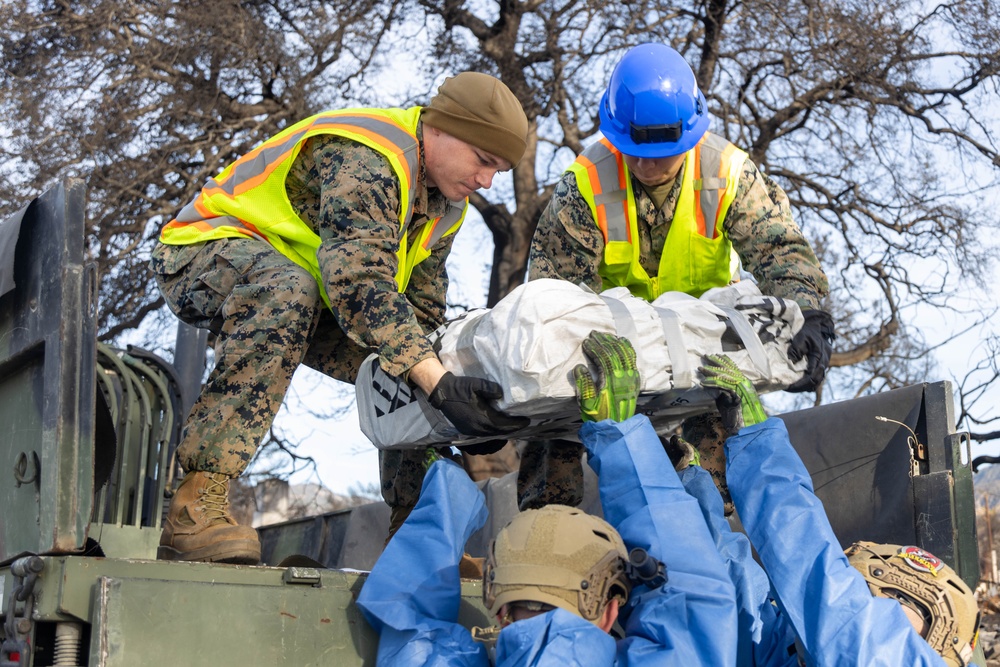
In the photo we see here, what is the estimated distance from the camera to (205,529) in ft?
9.88

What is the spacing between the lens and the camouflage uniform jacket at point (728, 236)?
3.89m

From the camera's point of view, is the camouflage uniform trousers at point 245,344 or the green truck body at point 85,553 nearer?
the green truck body at point 85,553

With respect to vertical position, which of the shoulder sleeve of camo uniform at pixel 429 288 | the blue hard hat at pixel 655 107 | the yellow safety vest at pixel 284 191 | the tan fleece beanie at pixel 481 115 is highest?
the blue hard hat at pixel 655 107

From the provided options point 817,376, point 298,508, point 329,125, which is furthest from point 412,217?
point 298,508

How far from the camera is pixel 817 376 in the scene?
3.31 metres

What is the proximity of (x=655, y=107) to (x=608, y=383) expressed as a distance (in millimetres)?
1335

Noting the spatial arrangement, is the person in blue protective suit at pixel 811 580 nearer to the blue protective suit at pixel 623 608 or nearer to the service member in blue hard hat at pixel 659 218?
the blue protective suit at pixel 623 608

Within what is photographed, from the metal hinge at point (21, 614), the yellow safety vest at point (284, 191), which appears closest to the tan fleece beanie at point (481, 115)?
the yellow safety vest at point (284, 191)

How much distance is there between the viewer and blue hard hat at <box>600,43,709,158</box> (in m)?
3.85

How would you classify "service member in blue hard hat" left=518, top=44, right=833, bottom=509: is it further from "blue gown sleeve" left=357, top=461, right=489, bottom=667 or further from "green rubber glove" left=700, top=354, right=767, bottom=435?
"blue gown sleeve" left=357, top=461, right=489, bottom=667

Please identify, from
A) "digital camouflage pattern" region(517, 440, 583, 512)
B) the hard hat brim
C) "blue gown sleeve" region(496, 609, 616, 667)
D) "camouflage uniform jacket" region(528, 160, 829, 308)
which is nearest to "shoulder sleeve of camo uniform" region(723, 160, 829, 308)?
"camouflage uniform jacket" region(528, 160, 829, 308)

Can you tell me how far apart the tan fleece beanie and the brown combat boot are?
123 centimetres

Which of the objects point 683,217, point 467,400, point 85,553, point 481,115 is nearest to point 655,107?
point 683,217

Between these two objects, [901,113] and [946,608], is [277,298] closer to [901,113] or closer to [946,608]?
[946,608]
